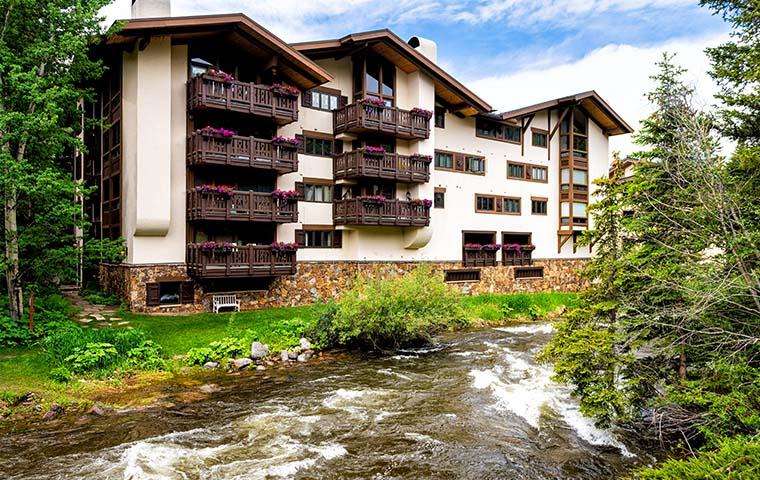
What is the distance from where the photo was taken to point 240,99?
22.0 meters

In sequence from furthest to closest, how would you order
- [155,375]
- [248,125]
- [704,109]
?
[248,125], [155,375], [704,109]

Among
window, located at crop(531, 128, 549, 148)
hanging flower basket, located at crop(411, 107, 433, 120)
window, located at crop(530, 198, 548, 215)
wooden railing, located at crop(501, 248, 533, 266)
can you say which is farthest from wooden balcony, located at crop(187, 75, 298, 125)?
window, located at crop(530, 198, 548, 215)

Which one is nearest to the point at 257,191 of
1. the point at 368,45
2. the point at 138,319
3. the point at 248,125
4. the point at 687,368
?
the point at 248,125

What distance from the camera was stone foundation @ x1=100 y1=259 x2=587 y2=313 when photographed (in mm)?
21562

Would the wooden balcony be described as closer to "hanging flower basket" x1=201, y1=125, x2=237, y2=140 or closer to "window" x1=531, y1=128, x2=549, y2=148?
"hanging flower basket" x1=201, y1=125, x2=237, y2=140

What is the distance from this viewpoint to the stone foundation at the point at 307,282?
21.6 meters

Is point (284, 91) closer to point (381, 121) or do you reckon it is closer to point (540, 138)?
point (381, 121)

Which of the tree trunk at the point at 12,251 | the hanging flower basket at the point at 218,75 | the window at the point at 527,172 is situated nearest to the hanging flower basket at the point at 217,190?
the hanging flower basket at the point at 218,75

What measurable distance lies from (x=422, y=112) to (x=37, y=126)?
1817cm

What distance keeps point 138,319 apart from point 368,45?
17527mm

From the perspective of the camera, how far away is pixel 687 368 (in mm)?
10430

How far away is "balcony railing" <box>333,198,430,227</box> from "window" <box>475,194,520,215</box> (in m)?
6.24

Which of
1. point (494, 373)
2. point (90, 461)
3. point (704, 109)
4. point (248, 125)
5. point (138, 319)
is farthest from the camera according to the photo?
point (248, 125)

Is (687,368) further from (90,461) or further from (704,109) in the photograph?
(90,461)
